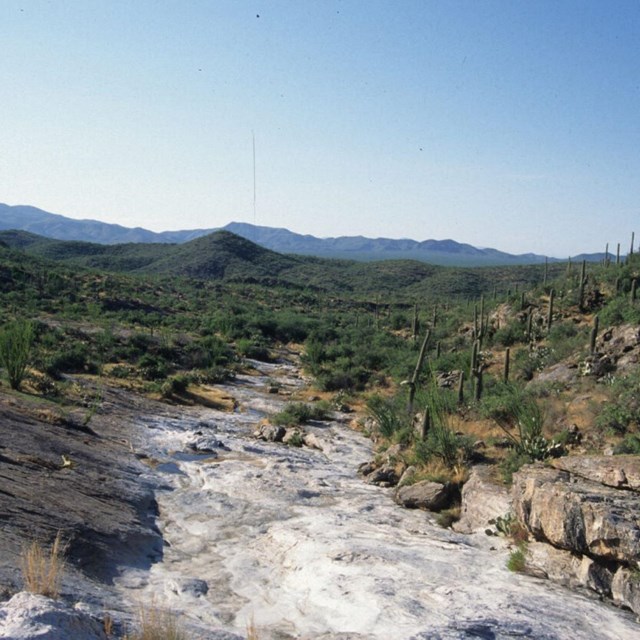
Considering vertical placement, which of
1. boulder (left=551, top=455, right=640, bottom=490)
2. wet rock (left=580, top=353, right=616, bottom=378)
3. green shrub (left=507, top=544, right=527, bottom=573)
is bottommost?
green shrub (left=507, top=544, right=527, bottom=573)

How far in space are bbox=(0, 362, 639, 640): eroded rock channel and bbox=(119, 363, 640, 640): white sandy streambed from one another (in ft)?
0.07

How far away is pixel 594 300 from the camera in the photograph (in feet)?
88.3

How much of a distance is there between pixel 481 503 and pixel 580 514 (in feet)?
8.77

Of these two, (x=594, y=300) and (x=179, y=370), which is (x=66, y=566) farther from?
(x=594, y=300)

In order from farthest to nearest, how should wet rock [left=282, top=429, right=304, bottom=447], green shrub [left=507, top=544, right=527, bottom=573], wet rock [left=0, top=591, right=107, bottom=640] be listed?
wet rock [left=282, top=429, right=304, bottom=447], green shrub [left=507, top=544, right=527, bottom=573], wet rock [left=0, top=591, right=107, bottom=640]

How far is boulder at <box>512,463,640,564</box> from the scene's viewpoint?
7793mm

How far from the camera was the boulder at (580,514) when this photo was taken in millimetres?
7793

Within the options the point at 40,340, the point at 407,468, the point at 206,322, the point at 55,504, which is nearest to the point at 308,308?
A: the point at 206,322

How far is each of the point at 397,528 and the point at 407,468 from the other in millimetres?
2841

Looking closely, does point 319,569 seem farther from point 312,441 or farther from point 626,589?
point 312,441

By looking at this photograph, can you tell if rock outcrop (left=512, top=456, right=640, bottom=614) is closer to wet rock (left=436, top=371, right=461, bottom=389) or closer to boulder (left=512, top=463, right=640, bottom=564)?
boulder (left=512, top=463, right=640, bottom=564)

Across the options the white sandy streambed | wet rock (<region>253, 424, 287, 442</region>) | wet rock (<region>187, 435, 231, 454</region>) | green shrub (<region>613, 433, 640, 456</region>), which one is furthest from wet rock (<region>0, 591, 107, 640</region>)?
wet rock (<region>253, 424, 287, 442</region>)

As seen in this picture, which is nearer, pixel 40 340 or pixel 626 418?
pixel 626 418

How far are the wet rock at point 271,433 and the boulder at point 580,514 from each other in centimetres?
835
